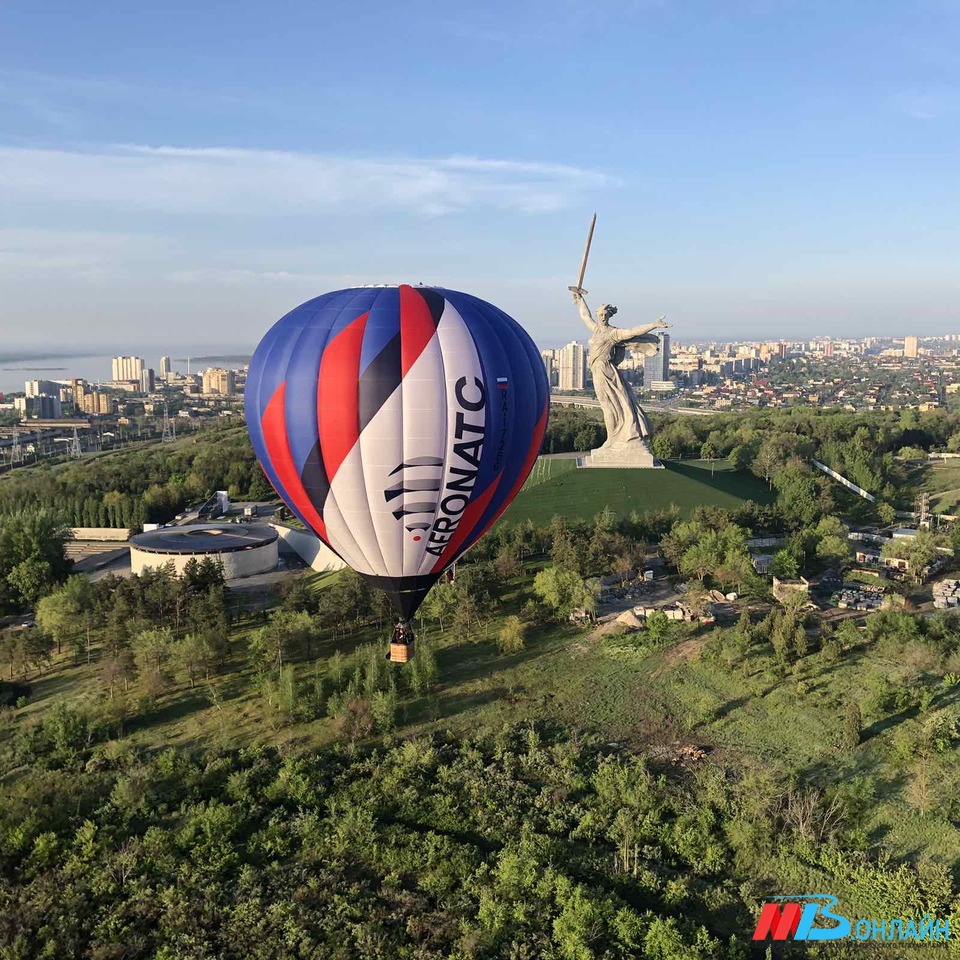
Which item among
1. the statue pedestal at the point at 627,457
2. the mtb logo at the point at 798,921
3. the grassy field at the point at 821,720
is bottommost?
the mtb logo at the point at 798,921

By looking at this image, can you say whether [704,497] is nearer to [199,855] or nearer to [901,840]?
[901,840]

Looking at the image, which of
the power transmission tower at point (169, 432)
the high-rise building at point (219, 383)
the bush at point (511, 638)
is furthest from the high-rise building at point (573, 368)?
the bush at point (511, 638)

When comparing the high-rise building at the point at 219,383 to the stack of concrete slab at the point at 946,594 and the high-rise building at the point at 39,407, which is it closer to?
the high-rise building at the point at 39,407

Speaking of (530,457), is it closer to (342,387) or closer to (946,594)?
(342,387)

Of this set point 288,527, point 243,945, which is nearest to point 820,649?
point 243,945

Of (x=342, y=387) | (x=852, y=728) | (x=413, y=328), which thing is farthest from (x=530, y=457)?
(x=852, y=728)

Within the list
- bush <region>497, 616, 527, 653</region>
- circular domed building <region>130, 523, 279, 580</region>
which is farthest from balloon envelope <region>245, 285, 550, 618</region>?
circular domed building <region>130, 523, 279, 580</region>

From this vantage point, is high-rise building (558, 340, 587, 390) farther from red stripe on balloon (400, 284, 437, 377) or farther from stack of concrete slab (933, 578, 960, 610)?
red stripe on balloon (400, 284, 437, 377)

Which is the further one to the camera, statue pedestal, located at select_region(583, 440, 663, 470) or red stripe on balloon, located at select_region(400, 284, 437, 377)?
statue pedestal, located at select_region(583, 440, 663, 470)
